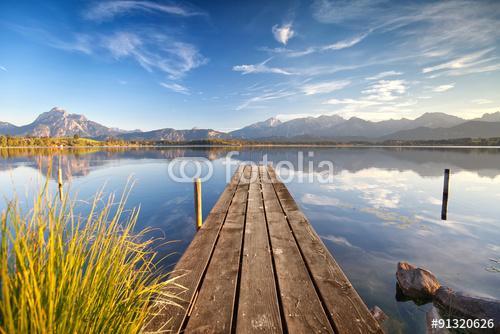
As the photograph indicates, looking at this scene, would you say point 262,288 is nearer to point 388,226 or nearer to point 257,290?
point 257,290

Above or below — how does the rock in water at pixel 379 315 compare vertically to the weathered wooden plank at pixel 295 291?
below

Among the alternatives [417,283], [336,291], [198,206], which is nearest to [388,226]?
[417,283]

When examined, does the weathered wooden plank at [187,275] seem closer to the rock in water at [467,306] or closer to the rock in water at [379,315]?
the rock in water at [379,315]

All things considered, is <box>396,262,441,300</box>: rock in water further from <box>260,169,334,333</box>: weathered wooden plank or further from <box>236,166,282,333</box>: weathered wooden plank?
<box>236,166,282,333</box>: weathered wooden plank

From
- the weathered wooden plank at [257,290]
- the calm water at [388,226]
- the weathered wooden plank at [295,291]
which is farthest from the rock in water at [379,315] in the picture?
the weathered wooden plank at [257,290]

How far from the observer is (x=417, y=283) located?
4883 mm

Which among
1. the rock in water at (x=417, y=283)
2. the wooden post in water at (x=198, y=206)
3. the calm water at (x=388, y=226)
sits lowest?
the calm water at (x=388, y=226)

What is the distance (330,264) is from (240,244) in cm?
159

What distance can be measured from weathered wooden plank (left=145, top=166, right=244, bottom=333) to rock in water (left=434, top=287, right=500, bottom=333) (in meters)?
4.77

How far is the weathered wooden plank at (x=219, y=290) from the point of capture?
6.94ft

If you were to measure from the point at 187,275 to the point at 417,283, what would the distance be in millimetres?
5147

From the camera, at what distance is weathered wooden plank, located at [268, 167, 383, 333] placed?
6.95ft

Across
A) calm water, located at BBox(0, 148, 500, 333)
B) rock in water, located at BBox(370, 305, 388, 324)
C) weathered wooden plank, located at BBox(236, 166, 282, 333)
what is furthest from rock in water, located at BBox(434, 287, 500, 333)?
weathered wooden plank, located at BBox(236, 166, 282, 333)

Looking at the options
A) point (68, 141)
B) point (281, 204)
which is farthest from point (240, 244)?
point (68, 141)
